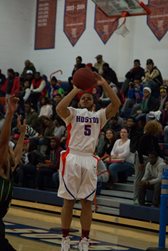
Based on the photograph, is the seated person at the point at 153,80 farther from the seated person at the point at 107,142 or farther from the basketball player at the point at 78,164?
the basketball player at the point at 78,164

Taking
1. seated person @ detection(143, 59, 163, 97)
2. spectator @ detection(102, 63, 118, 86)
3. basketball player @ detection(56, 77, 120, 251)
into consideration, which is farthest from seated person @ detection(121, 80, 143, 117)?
basketball player @ detection(56, 77, 120, 251)

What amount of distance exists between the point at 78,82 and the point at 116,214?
5096mm

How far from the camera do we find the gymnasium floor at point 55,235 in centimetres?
780

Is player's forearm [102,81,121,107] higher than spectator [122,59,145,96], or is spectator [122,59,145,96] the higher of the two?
spectator [122,59,145,96]

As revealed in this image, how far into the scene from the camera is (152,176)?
36.6ft

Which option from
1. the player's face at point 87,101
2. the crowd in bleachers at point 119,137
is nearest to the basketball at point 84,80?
the player's face at point 87,101

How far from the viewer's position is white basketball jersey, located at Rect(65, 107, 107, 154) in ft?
23.2

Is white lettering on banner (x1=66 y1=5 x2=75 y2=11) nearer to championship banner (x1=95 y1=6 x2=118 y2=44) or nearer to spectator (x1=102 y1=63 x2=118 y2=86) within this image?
championship banner (x1=95 y1=6 x2=118 y2=44)

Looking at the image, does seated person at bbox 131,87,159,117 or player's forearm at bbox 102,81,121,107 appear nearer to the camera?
player's forearm at bbox 102,81,121,107

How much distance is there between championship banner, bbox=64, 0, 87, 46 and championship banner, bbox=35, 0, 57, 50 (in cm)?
65

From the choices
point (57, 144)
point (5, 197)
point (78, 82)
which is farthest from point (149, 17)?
point (5, 197)

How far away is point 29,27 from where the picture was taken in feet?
82.4

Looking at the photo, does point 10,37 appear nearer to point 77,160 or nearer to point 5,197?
point 77,160

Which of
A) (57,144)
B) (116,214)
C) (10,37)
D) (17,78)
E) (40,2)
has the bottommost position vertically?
(116,214)
